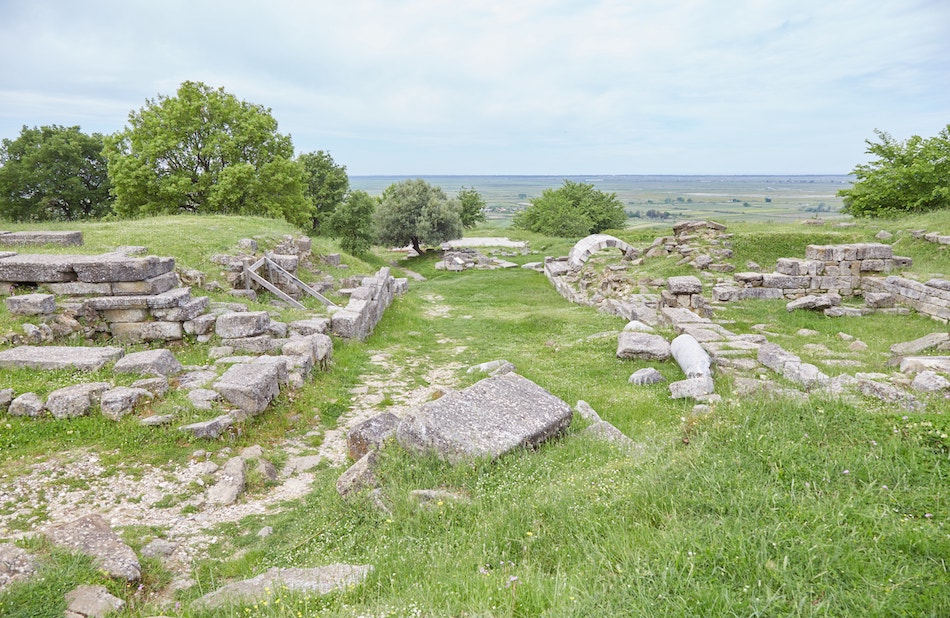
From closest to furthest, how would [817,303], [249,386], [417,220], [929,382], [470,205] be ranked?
[929,382]
[249,386]
[817,303]
[417,220]
[470,205]

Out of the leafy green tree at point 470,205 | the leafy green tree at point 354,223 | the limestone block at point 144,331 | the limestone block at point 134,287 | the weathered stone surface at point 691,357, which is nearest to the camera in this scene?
the weathered stone surface at point 691,357

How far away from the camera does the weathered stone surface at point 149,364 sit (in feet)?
25.2

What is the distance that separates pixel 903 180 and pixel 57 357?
93.9ft

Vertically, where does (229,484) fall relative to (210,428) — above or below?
below

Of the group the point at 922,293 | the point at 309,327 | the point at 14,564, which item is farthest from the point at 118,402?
the point at 922,293

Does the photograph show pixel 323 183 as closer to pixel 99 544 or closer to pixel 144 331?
pixel 144 331

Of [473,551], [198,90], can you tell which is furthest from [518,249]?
[473,551]

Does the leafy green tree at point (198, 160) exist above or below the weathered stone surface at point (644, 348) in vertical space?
above

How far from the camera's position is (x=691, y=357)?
9312 millimetres

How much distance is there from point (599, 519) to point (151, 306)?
931cm

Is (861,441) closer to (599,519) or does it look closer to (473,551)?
(599,519)

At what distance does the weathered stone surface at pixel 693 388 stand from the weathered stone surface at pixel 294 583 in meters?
5.72

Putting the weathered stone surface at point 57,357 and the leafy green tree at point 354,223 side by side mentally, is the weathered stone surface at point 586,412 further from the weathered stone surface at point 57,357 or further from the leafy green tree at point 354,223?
the leafy green tree at point 354,223

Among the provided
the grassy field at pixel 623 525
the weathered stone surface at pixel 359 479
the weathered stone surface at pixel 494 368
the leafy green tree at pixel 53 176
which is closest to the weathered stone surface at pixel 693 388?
the grassy field at pixel 623 525
